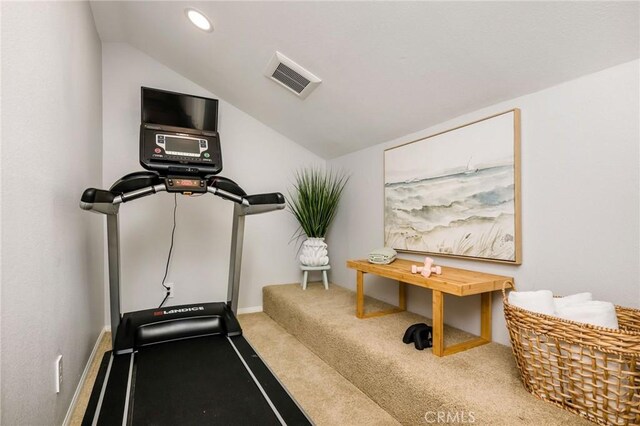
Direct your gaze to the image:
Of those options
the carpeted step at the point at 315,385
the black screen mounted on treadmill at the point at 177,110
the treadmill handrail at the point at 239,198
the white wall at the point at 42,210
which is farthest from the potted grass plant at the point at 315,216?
the white wall at the point at 42,210

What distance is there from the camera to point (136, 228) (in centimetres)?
265

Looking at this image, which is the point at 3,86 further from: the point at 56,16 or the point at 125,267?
the point at 125,267

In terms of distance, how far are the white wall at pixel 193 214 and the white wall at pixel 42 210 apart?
77 centimetres

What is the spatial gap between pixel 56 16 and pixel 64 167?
65 centimetres

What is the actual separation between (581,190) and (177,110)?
2544 millimetres

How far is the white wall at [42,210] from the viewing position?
88cm

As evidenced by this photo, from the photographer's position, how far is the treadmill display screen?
6.03 ft

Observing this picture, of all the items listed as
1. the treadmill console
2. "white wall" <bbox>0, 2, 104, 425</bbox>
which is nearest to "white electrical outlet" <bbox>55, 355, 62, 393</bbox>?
"white wall" <bbox>0, 2, 104, 425</bbox>

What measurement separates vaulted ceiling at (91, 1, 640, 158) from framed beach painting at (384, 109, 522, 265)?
17 cm

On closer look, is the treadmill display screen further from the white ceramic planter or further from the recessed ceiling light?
the white ceramic planter

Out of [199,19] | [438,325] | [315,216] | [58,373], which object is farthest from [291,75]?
[58,373]

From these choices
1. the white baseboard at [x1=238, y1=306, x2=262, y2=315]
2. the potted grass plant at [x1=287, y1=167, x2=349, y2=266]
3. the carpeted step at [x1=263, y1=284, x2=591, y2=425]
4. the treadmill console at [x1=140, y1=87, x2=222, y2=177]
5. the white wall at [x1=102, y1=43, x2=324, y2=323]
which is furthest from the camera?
the white baseboard at [x1=238, y1=306, x2=262, y2=315]

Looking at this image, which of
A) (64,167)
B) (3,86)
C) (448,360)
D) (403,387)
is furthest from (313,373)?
(3,86)

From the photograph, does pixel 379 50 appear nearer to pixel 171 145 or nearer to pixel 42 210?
pixel 171 145
